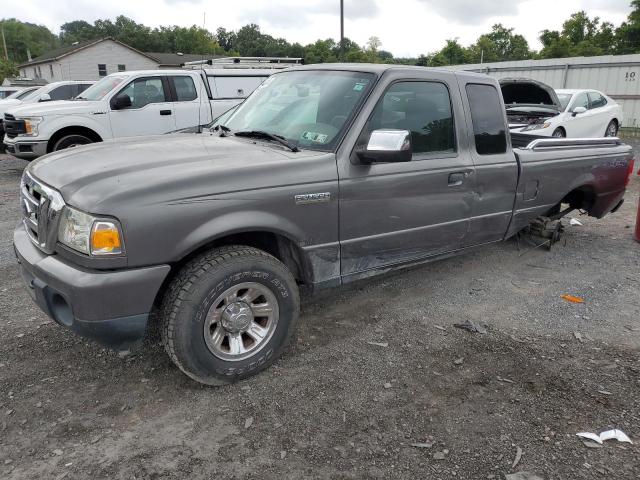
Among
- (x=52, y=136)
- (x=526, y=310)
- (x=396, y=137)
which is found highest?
(x=396, y=137)

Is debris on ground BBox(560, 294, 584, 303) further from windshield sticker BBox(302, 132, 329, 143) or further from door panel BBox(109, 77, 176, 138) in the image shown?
door panel BBox(109, 77, 176, 138)

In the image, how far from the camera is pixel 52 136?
9.31 m

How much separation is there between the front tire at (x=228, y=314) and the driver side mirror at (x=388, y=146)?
919 millimetres

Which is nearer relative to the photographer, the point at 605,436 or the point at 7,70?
the point at 605,436

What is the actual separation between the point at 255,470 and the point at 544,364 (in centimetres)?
206

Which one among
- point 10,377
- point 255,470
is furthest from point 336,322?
point 10,377

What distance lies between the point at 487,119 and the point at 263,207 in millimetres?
2277

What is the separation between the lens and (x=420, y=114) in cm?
377

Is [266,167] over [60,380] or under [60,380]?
over

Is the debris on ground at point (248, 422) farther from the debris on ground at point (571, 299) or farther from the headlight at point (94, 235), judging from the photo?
the debris on ground at point (571, 299)

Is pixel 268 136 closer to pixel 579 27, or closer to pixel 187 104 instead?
pixel 187 104

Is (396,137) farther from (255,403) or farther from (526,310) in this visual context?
(526,310)

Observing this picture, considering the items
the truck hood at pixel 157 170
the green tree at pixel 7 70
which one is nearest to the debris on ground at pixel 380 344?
the truck hood at pixel 157 170

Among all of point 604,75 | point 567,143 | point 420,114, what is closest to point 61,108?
Result: point 420,114
